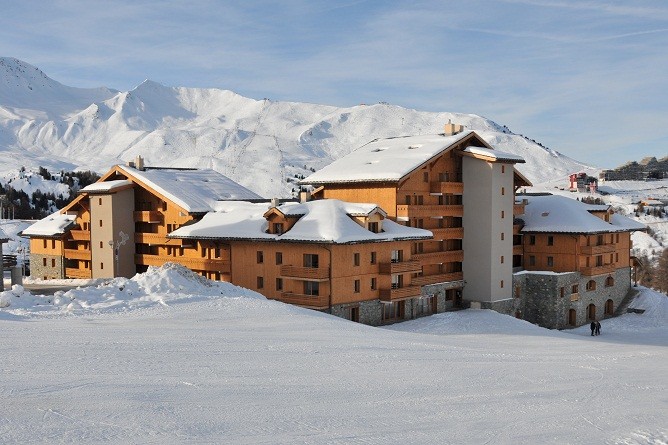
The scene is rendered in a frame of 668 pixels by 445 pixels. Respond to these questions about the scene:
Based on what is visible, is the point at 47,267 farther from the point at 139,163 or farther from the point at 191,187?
the point at 191,187

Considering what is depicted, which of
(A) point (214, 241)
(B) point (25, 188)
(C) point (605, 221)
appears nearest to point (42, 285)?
(A) point (214, 241)

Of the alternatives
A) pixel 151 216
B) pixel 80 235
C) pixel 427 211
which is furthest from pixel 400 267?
pixel 80 235

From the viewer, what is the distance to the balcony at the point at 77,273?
5409 centimetres

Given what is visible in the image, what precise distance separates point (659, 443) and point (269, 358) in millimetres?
9907

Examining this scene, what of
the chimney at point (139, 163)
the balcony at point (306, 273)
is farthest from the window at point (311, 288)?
the chimney at point (139, 163)

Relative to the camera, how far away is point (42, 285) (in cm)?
4722

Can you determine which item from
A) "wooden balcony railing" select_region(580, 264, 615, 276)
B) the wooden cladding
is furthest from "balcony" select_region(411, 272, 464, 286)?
the wooden cladding

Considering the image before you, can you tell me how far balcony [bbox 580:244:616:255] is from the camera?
52281 mm

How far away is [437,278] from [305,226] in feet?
38.4

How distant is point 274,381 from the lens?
1684cm

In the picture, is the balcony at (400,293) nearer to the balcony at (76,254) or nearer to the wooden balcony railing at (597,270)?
the wooden balcony railing at (597,270)

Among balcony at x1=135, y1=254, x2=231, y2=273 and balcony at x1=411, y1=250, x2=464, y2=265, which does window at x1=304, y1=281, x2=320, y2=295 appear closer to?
balcony at x1=135, y1=254, x2=231, y2=273

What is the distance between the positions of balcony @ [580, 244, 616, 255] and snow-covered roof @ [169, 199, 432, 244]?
51.1 feet

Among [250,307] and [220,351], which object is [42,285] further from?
[220,351]
